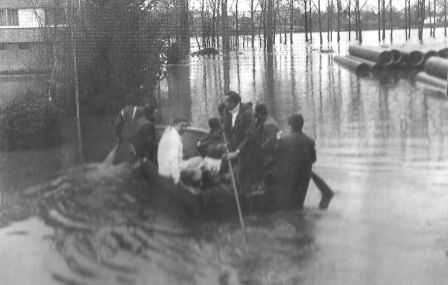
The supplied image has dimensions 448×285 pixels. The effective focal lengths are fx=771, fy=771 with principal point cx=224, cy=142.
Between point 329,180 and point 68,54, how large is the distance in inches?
345

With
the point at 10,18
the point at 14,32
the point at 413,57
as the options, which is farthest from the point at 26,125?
the point at 10,18

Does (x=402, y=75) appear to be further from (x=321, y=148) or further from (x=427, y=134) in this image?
(x=321, y=148)

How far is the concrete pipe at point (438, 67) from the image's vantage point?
957 inches

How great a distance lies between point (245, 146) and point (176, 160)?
80cm

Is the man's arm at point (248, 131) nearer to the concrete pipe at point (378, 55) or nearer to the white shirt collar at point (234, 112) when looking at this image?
the white shirt collar at point (234, 112)

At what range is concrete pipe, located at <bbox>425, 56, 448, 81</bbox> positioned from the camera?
24298 mm

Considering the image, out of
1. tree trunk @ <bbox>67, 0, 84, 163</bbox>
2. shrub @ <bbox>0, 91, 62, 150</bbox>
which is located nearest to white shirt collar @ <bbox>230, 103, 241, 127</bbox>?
shrub @ <bbox>0, 91, 62, 150</bbox>

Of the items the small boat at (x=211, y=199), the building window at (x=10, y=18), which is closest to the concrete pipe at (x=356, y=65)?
the building window at (x=10, y=18)

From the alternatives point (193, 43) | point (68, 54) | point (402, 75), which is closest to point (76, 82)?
point (68, 54)

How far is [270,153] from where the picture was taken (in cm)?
885

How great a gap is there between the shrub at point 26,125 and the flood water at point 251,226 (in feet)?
1.01

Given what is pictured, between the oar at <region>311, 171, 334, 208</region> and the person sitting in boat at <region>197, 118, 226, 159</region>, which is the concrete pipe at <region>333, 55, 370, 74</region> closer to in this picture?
the oar at <region>311, 171, 334, 208</region>

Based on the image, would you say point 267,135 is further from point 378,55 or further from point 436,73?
point 378,55

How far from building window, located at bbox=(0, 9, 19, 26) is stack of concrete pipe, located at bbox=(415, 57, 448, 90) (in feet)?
82.2
